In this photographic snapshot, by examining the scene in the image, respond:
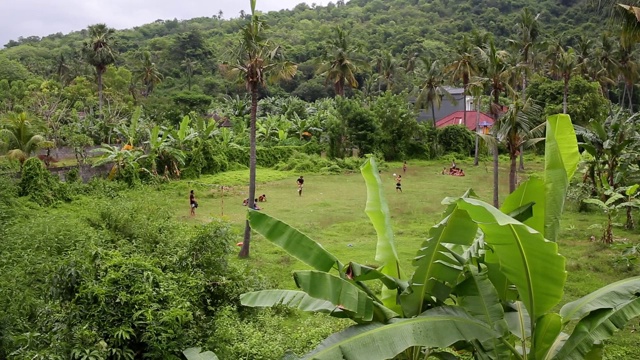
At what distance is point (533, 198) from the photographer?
3.92 m

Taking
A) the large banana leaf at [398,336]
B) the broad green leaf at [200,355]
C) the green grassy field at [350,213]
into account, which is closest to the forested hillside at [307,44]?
the green grassy field at [350,213]

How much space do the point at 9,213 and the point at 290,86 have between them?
4253 centimetres

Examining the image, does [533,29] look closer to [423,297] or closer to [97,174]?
[97,174]

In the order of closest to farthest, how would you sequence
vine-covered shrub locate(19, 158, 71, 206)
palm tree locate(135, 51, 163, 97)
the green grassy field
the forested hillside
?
the green grassy field < vine-covered shrub locate(19, 158, 71, 206) < palm tree locate(135, 51, 163, 97) < the forested hillside

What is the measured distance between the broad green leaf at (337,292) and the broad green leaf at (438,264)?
381 millimetres

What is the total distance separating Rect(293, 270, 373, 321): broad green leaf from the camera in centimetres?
352

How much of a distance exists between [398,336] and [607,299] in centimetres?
163

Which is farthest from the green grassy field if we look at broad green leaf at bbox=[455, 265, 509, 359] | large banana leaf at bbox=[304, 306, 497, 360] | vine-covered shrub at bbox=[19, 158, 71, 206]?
large banana leaf at bbox=[304, 306, 497, 360]

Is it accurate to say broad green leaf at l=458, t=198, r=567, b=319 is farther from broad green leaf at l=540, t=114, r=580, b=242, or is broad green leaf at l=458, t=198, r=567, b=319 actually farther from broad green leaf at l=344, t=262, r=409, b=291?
broad green leaf at l=344, t=262, r=409, b=291

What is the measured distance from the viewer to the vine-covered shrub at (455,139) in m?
32.0

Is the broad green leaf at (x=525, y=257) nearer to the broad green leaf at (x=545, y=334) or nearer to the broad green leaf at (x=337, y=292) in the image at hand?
the broad green leaf at (x=545, y=334)

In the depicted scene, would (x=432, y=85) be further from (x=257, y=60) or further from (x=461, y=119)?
(x=257, y=60)

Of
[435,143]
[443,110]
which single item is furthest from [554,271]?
[443,110]

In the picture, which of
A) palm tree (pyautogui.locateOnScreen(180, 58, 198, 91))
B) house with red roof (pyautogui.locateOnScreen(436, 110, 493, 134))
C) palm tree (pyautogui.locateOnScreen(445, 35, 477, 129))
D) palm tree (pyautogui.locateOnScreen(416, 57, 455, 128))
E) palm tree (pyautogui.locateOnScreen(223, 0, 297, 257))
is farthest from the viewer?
palm tree (pyautogui.locateOnScreen(180, 58, 198, 91))
